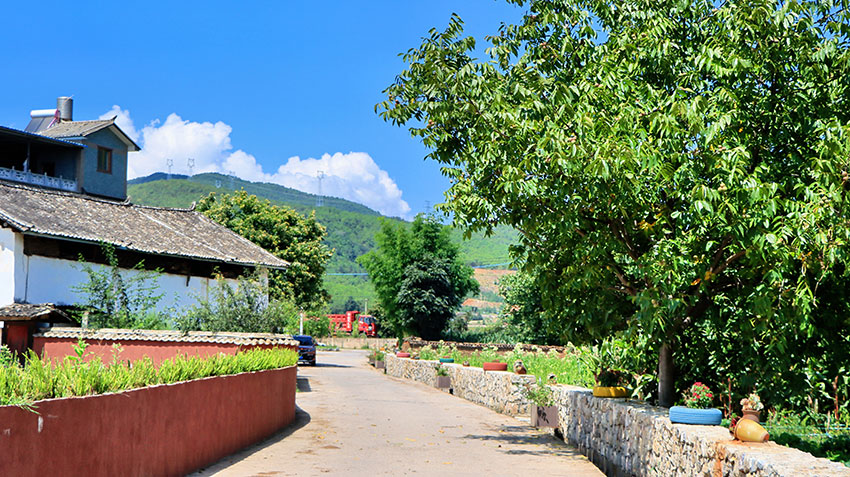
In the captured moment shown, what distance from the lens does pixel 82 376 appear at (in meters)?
8.65

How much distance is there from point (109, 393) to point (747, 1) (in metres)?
9.07

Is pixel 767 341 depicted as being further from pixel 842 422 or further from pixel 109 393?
pixel 109 393

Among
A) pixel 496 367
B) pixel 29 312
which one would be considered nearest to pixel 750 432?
pixel 496 367

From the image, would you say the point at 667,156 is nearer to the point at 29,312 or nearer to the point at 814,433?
the point at 814,433

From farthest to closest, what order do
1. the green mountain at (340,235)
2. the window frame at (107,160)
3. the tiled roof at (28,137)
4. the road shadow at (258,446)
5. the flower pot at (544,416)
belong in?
the green mountain at (340,235)
the window frame at (107,160)
the tiled roof at (28,137)
the flower pot at (544,416)
the road shadow at (258,446)

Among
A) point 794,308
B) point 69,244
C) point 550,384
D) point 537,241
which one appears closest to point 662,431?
point 794,308

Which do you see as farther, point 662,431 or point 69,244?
point 69,244

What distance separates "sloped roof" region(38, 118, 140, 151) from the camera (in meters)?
45.9

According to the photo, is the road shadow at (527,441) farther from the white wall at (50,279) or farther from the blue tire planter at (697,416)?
the white wall at (50,279)

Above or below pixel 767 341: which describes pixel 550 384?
below

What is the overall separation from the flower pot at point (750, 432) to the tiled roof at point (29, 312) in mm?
21388

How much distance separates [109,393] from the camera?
29.0ft

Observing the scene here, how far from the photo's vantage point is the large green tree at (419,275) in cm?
4575

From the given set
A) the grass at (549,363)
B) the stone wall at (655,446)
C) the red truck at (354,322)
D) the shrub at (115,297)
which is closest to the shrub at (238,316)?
the shrub at (115,297)
